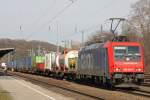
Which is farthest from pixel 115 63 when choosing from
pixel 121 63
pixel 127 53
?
pixel 127 53

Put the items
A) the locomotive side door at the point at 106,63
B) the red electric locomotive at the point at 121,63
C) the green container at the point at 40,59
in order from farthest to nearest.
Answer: the green container at the point at 40,59 → the locomotive side door at the point at 106,63 → the red electric locomotive at the point at 121,63

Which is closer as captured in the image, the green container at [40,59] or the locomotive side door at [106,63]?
the locomotive side door at [106,63]

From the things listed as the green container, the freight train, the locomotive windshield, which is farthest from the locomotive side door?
the green container

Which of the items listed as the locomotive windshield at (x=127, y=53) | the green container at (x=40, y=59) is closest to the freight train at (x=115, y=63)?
the locomotive windshield at (x=127, y=53)

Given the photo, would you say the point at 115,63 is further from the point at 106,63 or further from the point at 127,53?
the point at 127,53

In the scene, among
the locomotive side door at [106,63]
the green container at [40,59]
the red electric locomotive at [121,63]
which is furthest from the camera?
the green container at [40,59]

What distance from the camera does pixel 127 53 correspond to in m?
31.4

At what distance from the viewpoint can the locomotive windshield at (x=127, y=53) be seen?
31266 mm

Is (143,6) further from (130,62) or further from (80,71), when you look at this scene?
(130,62)

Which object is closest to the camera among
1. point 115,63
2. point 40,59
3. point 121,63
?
point 115,63

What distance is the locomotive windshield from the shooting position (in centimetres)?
3127

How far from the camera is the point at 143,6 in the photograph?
87562 mm

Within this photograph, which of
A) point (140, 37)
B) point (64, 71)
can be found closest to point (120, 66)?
point (64, 71)

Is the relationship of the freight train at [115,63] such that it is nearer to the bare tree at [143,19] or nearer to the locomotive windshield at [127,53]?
the locomotive windshield at [127,53]
